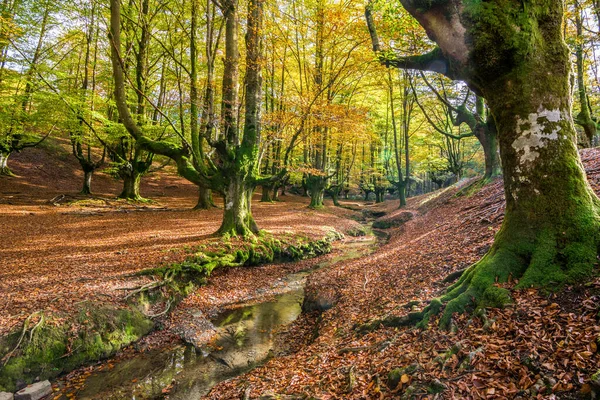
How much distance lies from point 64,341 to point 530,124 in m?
7.47

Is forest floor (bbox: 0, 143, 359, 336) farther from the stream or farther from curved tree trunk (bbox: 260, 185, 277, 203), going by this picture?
curved tree trunk (bbox: 260, 185, 277, 203)

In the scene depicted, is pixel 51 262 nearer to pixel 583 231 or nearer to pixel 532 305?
pixel 532 305

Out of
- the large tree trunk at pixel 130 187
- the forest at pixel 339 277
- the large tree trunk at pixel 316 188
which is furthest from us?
the large tree trunk at pixel 316 188

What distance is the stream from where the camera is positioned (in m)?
4.45

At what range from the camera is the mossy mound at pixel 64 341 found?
4336 mm

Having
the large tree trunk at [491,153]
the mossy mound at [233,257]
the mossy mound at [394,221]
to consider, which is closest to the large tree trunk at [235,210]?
the mossy mound at [233,257]

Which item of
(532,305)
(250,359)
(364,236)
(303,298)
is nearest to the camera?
(532,305)

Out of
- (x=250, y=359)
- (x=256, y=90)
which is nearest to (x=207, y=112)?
(x=256, y=90)

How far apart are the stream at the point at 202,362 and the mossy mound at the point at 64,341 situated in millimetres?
478

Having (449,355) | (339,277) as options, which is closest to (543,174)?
(449,355)

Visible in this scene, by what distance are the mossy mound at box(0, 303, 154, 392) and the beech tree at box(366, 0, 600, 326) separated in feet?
18.4

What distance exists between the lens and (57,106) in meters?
14.0

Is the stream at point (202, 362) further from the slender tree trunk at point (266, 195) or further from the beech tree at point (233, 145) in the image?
the slender tree trunk at point (266, 195)

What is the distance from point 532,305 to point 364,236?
13611 millimetres
